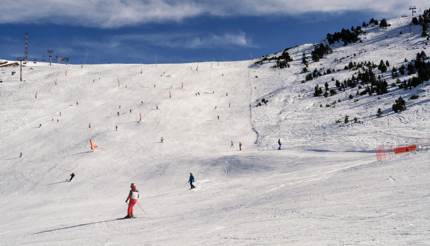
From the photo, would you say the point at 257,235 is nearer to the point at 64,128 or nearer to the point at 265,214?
the point at 265,214

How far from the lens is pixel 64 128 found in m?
39.1

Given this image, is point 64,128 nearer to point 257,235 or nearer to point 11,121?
point 11,121

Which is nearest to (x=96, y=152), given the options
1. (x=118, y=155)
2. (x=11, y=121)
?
(x=118, y=155)

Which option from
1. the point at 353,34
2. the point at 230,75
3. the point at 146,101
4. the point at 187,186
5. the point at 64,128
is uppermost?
the point at 353,34

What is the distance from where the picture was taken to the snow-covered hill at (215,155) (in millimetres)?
9977

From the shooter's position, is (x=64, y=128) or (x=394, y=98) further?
(x=64, y=128)

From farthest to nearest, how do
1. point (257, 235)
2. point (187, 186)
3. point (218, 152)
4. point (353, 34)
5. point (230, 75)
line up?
point (353, 34) < point (230, 75) < point (218, 152) < point (187, 186) < point (257, 235)

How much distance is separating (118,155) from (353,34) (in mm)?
43323

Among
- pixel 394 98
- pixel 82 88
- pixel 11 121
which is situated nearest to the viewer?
pixel 394 98

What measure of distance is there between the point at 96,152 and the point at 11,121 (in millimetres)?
14625

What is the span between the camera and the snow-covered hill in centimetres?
998

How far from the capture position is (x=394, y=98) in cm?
3531

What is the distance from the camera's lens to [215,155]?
96.2ft

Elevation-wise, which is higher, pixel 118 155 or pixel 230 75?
pixel 230 75
